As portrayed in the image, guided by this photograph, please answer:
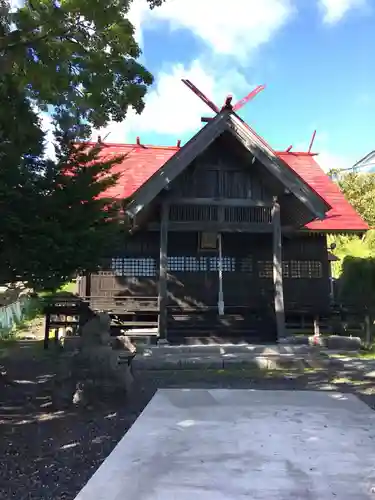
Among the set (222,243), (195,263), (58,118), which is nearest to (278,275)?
(222,243)

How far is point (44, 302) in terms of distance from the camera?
455 inches

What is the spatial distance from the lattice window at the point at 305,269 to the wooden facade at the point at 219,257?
0.10 ft

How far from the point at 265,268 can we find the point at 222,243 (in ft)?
5.11

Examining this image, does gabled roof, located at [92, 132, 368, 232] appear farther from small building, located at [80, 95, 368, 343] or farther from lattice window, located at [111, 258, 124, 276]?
lattice window, located at [111, 258, 124, 276]

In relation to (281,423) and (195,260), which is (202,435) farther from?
(195,260)

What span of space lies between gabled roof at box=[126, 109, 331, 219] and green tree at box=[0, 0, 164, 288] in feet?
11.9

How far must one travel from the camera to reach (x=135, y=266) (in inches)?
558

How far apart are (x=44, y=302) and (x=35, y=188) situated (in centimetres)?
528

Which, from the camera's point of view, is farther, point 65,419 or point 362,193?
point 362,193

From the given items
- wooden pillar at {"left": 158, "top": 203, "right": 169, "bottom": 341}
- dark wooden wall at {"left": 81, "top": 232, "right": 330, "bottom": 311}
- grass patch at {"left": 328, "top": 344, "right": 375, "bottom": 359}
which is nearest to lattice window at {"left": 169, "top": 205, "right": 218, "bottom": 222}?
wooden pillar at {"left": 158, "top": 203, "right": 169, "bottom": 341}

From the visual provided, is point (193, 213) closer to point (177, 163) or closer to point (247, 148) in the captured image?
point (177, 163)

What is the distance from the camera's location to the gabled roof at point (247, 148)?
37.8 feet

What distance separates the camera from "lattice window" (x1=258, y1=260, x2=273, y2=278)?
569 inches

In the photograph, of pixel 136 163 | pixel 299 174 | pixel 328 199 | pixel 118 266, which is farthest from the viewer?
pixel 136 163
